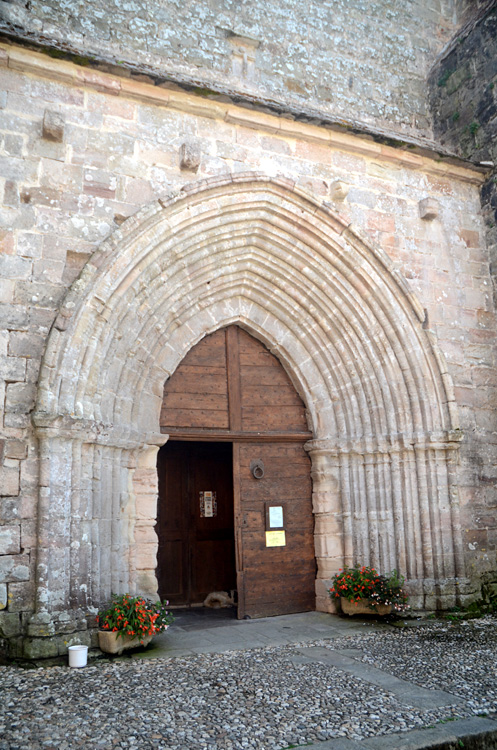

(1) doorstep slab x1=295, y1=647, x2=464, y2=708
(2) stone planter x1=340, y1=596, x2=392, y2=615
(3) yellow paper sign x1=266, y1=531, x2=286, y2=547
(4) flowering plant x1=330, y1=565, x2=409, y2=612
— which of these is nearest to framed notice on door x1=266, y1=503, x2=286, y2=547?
(3) yellow paper sign x1=266, y1=531, x2=286, y2=547

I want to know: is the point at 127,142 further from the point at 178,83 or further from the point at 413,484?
the point at 413,484

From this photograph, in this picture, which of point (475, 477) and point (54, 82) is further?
point (475, 477)

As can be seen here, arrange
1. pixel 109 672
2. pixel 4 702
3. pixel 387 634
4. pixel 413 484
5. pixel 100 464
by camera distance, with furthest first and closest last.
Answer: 1. pixel 413 484
2. pixel 387 634
3. pixel 100 464
4. pixel 109 672
5. pixel 4 702

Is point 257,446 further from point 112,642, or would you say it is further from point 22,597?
point 22,597

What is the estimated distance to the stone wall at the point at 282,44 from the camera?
564 centimetres

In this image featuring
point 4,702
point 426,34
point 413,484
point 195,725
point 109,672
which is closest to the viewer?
point 195,725

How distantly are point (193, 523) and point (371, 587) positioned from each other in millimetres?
2761

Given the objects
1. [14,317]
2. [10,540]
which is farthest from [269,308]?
[10,540]

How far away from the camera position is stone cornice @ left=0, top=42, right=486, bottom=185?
494 centimetres

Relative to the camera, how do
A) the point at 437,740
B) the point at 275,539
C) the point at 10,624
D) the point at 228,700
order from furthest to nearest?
the point at 275,539, the point at 10,624, the point at 228,700, the point at 437,740

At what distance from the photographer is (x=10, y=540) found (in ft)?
14.1

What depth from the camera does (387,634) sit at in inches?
203

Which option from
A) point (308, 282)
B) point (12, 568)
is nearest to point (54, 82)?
point (308, 282)

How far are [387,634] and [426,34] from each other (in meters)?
7.06
